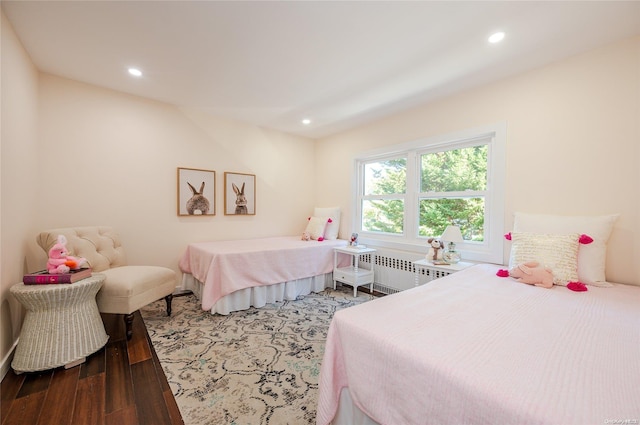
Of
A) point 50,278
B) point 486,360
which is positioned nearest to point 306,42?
point 486,360

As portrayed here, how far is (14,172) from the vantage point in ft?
6.10

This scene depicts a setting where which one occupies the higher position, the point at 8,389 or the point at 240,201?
the point at 240,201

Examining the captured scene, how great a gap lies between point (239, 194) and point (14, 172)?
218 centimetres

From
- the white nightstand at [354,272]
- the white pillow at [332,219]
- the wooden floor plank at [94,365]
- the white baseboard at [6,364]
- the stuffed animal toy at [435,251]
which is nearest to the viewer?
the white baseboard at [6,364]

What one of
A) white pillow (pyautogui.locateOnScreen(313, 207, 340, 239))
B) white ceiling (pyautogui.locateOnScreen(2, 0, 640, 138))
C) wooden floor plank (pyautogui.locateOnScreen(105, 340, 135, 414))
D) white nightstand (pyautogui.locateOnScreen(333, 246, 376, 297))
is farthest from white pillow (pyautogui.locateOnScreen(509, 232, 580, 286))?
wooden floor plank (pyautogui.locateOnScreen(105, 340, 135, 414))

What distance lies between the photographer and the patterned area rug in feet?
4.67

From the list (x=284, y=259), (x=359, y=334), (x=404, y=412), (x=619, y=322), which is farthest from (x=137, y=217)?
(x=619, y=322)

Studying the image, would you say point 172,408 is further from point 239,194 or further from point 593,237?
point 593,237

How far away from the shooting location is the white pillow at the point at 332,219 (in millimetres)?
3984

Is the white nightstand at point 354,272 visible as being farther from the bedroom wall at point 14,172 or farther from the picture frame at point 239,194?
the bedroom wall at point 14,172

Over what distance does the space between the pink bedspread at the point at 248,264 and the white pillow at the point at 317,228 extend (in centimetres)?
35

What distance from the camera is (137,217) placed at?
9.88 ft

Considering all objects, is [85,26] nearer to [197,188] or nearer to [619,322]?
[197,188]

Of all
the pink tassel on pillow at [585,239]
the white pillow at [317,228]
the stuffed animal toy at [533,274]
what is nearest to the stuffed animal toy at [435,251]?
the stuffed animal toy at [533,274]
